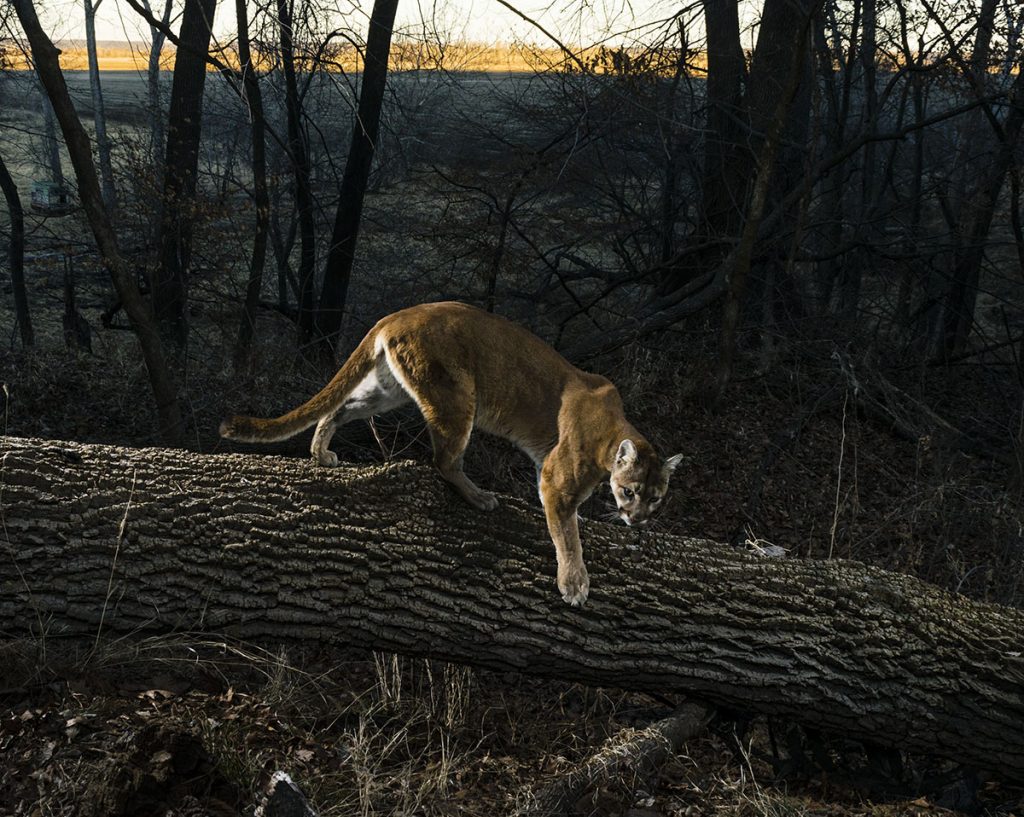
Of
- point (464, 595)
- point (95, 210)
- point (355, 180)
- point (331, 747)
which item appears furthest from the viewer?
point (355, 180)

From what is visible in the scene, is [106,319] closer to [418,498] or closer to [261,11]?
[261,11]

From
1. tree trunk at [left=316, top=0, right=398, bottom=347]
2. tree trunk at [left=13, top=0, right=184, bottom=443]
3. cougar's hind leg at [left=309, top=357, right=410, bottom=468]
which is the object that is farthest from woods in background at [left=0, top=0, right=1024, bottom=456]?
cougar's hind leg at [left=309, top=357, right=410, bottom=468]

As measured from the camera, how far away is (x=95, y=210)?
6309mm

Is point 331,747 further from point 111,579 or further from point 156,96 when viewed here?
point 156,96

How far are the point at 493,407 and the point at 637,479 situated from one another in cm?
79

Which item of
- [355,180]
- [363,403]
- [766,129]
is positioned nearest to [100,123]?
[355,180]

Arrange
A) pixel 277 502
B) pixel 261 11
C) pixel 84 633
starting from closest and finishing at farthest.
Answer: pixel 84 633
pixel 277 502
pixel 261 11

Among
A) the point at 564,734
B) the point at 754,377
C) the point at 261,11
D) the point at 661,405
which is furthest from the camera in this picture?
the point at 754,377

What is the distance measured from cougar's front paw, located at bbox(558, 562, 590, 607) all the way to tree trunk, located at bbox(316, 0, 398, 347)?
622cm

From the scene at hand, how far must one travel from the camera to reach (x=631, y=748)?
3.91 metres

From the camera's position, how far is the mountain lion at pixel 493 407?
175 inches

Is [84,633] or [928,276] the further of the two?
[928,276]

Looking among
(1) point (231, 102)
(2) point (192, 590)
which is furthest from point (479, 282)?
(2) point (192, 590)

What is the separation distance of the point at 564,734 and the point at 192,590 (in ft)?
6.10
